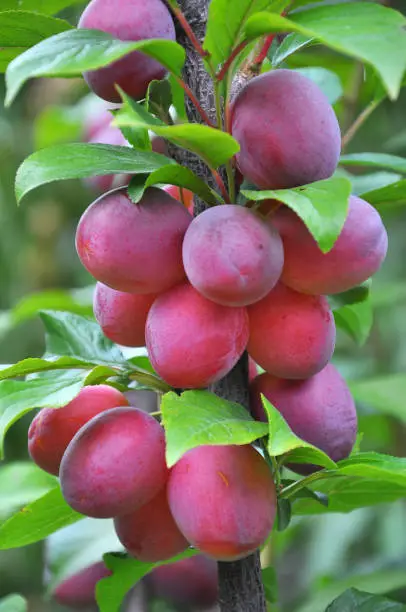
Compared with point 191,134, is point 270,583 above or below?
below

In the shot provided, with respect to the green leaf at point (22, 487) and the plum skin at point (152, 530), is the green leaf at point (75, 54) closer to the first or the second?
the plum skin at point (152, 530)

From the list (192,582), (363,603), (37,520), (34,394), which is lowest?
(192,582)

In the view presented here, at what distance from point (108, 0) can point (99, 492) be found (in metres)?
0.29

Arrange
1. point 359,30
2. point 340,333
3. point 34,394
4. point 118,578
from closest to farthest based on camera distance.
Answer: point 359,30, point 34,394, point 118,578, point 340,333

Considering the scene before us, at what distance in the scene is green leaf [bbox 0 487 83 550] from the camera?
0.58 m

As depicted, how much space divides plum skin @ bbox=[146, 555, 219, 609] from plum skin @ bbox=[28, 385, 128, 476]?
266 millimetres

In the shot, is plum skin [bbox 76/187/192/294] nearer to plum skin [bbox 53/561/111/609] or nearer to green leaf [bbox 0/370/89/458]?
green leaf [bbox 0/370/89/458]

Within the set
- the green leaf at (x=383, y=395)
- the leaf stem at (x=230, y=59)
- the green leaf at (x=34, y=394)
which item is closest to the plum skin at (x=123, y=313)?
the green leaf at (x=34, y=394)

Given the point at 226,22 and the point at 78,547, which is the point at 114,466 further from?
the point at 78,547

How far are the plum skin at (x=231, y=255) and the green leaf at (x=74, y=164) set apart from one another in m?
0.05

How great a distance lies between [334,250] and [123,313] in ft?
0.47

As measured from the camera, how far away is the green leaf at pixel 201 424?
0.44 metres

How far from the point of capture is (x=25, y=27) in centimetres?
54

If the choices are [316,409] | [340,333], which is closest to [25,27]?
[316,409]
